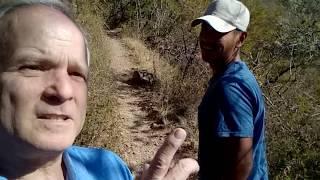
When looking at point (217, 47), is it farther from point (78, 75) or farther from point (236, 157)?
point (78, 75)

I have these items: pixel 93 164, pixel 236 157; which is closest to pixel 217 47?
pixel 236 157

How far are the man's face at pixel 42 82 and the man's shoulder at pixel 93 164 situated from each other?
17cm

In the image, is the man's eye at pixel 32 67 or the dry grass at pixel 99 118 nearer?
the man's eye at pixel 32 67

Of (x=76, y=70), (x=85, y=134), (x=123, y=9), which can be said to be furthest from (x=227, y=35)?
(x=123, y=9)

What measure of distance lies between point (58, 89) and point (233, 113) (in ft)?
3.24

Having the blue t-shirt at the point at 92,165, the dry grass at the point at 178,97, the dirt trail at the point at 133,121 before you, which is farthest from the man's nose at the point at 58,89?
the dry grass at the point at 178,97

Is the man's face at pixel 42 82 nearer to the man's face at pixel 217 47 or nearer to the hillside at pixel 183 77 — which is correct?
the man's face at pixel 217 47

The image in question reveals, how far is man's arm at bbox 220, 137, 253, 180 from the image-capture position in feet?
5.77

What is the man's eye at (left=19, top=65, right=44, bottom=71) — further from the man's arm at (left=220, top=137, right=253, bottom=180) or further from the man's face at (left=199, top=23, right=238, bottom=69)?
the man's face at (left=199, top=23, right=238, bottom=69)

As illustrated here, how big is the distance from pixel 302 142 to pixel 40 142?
390 centimetres

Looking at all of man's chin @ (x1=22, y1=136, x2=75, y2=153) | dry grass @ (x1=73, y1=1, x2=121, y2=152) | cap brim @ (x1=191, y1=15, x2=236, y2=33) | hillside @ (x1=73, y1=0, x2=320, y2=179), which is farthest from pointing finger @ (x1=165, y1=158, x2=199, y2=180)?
hillside @ (x1=73, y1=0, x2=320, y2=179)

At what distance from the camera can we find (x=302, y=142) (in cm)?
447

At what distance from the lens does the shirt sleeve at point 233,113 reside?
176 cm

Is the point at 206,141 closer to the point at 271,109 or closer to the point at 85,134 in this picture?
the point at 85,134
